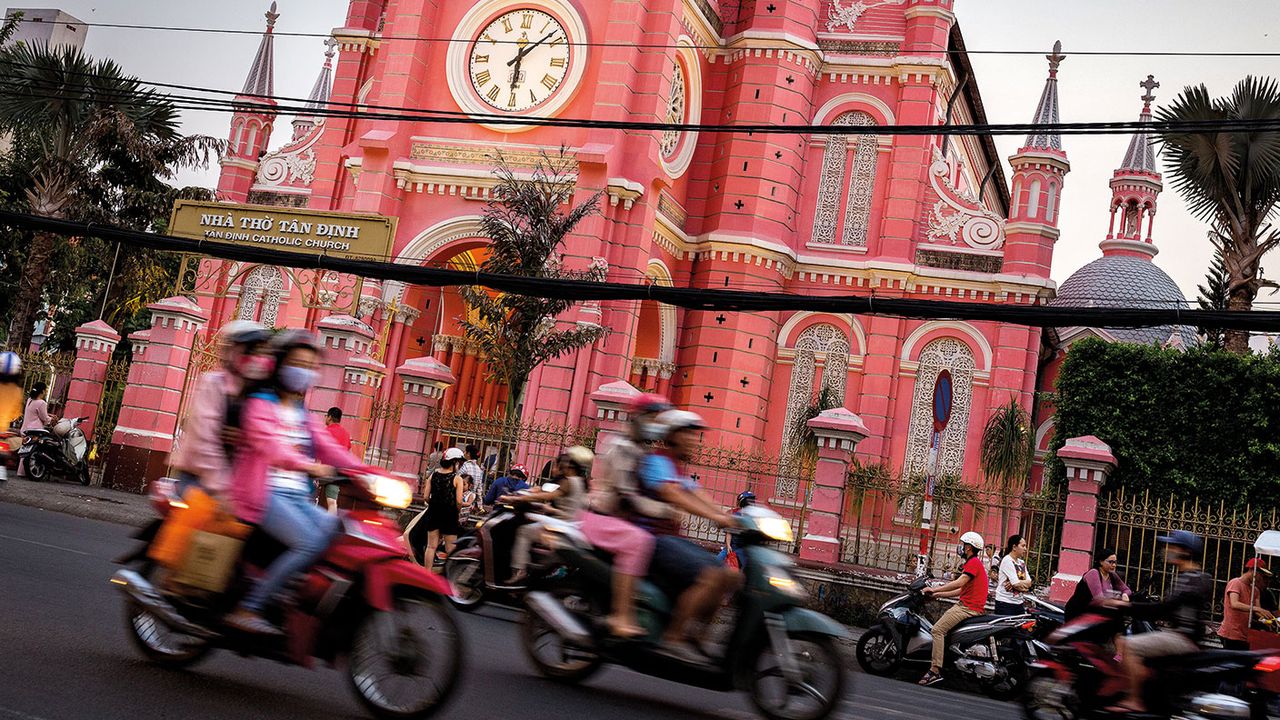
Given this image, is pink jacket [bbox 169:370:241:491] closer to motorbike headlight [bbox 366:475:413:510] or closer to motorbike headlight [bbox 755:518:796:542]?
motorbike headlight [bbox 366:475:413:510]

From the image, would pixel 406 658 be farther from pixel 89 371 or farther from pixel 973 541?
pixel 89 371

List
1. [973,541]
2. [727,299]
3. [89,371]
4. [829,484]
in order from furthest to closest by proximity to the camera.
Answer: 1. [89,371]
2. [829,484]
3. [727,299]
4. [973,541]

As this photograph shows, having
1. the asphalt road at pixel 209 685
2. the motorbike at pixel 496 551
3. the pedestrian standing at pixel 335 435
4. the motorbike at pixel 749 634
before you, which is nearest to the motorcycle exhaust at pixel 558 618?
the motorbike at pixel 749 634

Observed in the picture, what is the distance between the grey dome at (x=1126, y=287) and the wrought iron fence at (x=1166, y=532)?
15844mm

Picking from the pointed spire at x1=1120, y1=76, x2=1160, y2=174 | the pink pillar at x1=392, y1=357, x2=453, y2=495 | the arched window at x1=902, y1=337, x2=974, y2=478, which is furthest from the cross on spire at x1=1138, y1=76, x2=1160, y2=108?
the pink pillar at x1=392, y1=357, x2=453, y2=495

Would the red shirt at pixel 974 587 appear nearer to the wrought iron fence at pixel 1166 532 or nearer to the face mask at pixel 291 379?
the wrought iron fence at pixel 1166 532

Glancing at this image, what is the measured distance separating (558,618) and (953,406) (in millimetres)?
19823

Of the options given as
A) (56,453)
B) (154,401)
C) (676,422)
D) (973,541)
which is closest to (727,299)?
(973,541)

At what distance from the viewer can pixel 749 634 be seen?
6.21 meters

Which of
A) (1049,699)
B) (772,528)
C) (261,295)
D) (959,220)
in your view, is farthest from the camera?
(261,295)

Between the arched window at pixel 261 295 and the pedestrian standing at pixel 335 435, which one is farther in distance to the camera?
the arched window at pixel 261 295

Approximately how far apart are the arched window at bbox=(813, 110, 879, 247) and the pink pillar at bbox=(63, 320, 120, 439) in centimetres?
1537

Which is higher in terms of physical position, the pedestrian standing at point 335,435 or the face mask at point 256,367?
the face mask at point 256,367

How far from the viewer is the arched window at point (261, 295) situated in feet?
87.2
